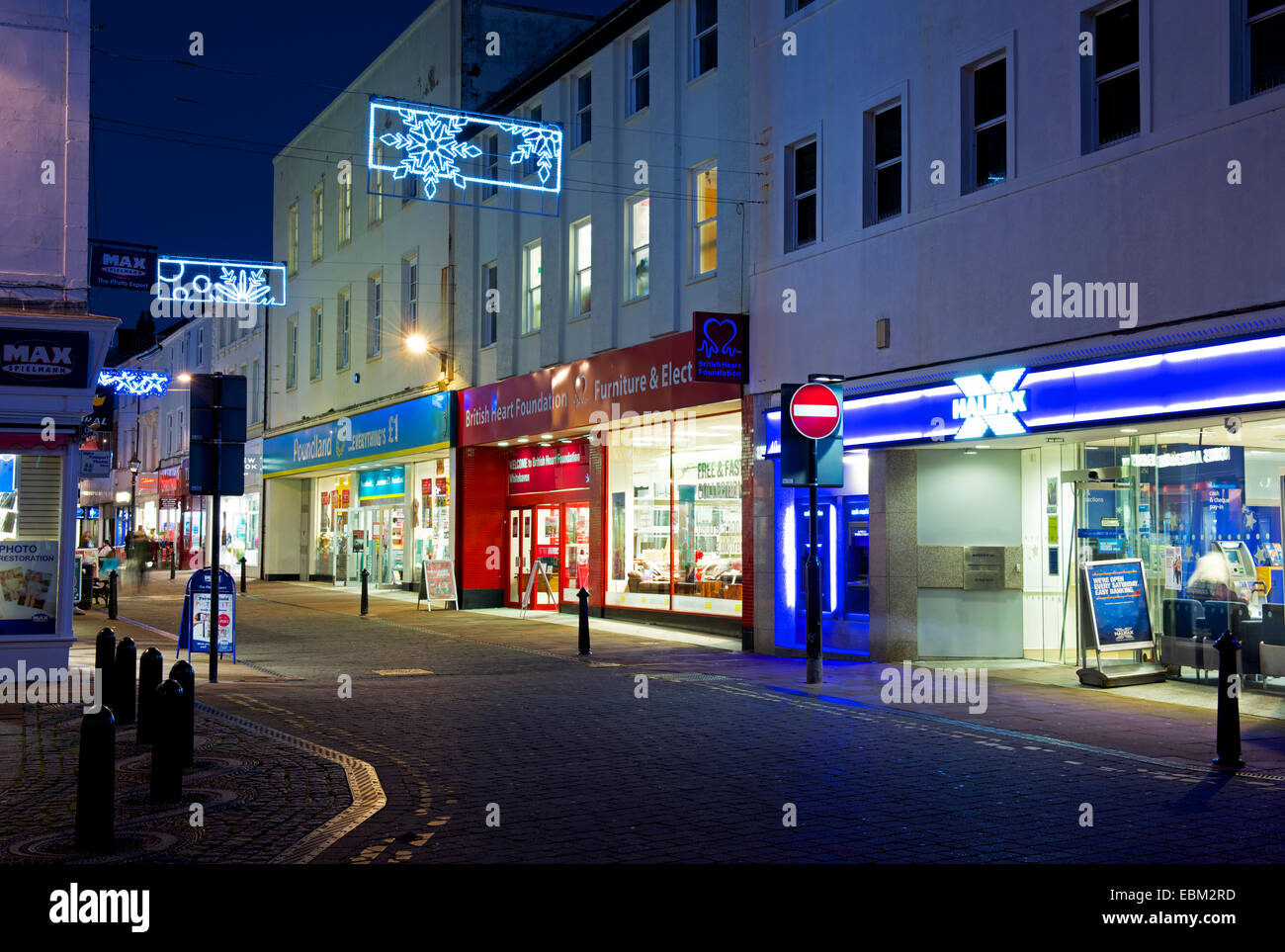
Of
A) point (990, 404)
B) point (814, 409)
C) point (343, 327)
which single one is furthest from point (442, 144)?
point (343, 327)

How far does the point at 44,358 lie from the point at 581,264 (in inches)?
514

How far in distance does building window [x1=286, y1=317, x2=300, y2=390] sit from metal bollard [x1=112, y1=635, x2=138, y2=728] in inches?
1208

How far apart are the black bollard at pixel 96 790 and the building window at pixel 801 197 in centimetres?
Result: 1370

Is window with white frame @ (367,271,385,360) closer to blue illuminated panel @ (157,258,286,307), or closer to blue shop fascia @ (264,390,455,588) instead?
blue shop fascia @ (264,390,455,588)

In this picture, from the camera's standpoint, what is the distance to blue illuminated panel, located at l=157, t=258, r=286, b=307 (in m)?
22.6

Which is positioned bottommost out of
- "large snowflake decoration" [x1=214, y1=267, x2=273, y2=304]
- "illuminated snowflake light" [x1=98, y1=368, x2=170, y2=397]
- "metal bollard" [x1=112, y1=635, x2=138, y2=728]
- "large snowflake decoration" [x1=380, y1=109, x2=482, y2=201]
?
"metal bollard" [x1=112, y1=635, x2=138, y2=728]

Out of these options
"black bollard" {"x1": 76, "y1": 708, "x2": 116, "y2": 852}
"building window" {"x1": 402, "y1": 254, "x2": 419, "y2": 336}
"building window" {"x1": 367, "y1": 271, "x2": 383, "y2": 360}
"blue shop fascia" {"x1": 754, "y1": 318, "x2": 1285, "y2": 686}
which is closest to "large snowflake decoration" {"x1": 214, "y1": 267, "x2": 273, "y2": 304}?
"building window" {"x1": 402, "y1": 254, "x2": 419, "y2": 336}

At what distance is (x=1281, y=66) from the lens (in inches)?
462

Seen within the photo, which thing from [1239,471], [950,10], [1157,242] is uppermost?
[950,10]

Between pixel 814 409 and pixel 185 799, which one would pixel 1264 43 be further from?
pixel 185 799

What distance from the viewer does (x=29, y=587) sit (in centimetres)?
1401

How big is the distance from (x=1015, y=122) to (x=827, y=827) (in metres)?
10.0

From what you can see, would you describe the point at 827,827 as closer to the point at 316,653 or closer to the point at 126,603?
the point at 316,653
